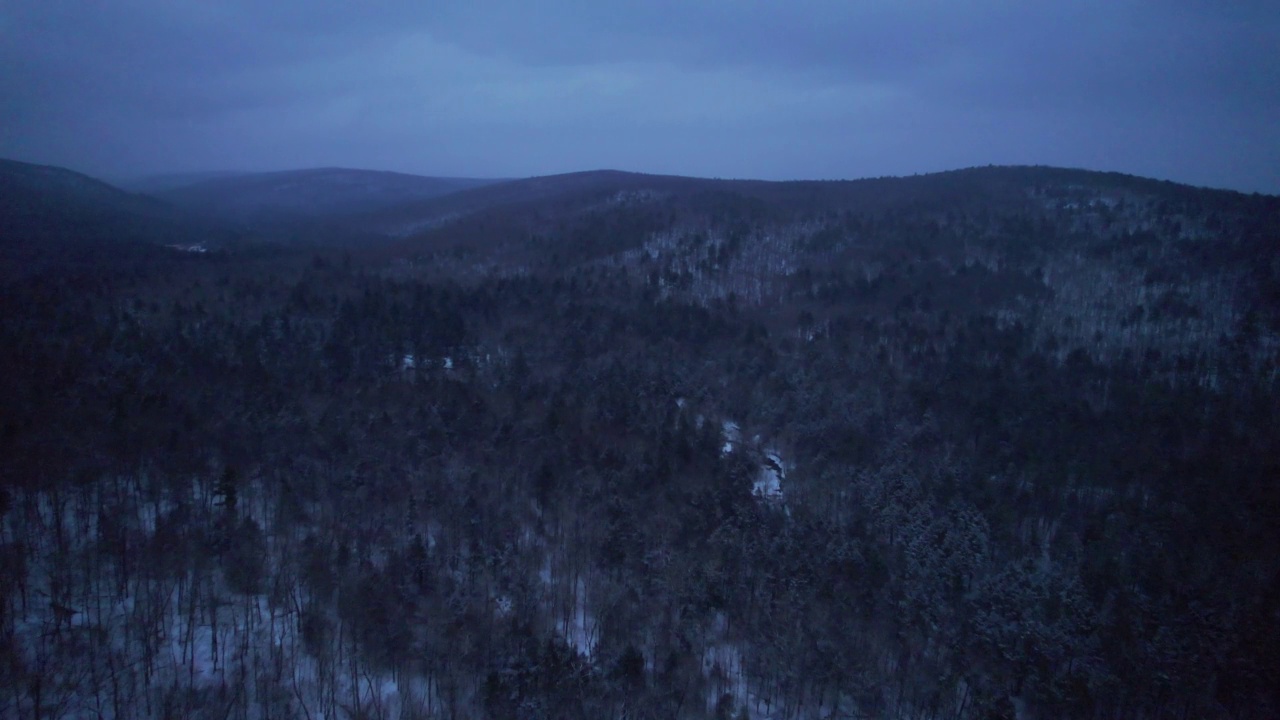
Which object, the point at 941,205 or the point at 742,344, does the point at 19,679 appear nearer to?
the point at 742,344

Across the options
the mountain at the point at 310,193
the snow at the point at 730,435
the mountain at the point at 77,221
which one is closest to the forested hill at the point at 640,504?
the snow at the point at 730,435

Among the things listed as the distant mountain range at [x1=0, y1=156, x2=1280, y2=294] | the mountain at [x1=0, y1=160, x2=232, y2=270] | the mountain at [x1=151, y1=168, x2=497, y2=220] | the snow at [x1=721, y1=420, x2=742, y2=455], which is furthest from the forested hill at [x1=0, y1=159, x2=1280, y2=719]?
the mountain at [x1=151, y1=168, x2=497, y2=220]

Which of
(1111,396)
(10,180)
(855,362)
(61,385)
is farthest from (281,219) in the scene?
(1111,396)

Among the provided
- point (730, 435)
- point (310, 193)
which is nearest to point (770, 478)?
point (730, 435)

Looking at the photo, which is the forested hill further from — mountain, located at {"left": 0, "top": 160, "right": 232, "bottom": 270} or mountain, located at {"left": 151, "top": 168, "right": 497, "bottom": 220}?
mountain, located at {"left": 151, "top": 168, "right": 497, "bottom": 220}

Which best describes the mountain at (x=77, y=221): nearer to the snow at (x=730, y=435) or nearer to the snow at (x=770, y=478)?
the snow at (x=730, y=435)

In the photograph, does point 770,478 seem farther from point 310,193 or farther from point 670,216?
point 310,193
